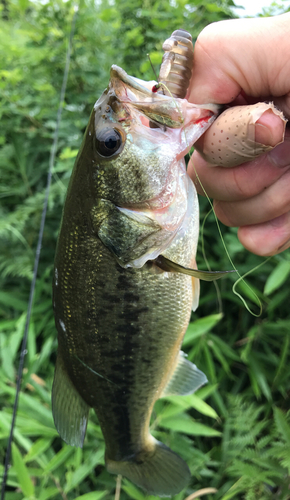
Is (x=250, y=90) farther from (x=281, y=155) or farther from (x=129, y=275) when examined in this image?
(x=129, y=275)

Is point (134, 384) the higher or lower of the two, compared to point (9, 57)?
lower

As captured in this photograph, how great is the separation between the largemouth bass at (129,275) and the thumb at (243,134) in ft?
0.19

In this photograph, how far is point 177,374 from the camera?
1347 mm

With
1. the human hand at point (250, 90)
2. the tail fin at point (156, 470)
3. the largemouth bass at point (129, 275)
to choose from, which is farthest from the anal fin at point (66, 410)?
the human hand at point (250, 90)

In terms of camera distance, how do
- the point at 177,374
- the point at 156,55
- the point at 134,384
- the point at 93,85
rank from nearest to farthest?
the point at 134,384 → the point at 177,374 → the point at 156,55 → the point at 93,85

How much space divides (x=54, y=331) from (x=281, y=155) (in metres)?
1.94

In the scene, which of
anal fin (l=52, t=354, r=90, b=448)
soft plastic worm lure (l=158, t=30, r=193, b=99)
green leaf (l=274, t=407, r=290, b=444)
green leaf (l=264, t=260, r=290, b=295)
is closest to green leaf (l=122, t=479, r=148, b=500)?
anal fin (l=52, t=354, r=90, b=448)

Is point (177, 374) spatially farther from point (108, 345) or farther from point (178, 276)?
point (178, 276)

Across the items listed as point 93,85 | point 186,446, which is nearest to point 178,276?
point 186,446

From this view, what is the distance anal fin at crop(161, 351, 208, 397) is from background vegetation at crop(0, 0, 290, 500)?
416mm

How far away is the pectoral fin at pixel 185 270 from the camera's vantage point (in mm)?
912

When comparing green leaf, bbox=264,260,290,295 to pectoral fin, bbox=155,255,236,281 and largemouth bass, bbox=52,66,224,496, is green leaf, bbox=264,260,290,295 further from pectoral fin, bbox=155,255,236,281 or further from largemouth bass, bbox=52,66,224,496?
pectoral fin, bbox=155,255,236,281

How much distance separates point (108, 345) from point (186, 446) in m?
1.01

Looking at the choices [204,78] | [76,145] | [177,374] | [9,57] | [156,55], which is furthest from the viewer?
[9,57]
